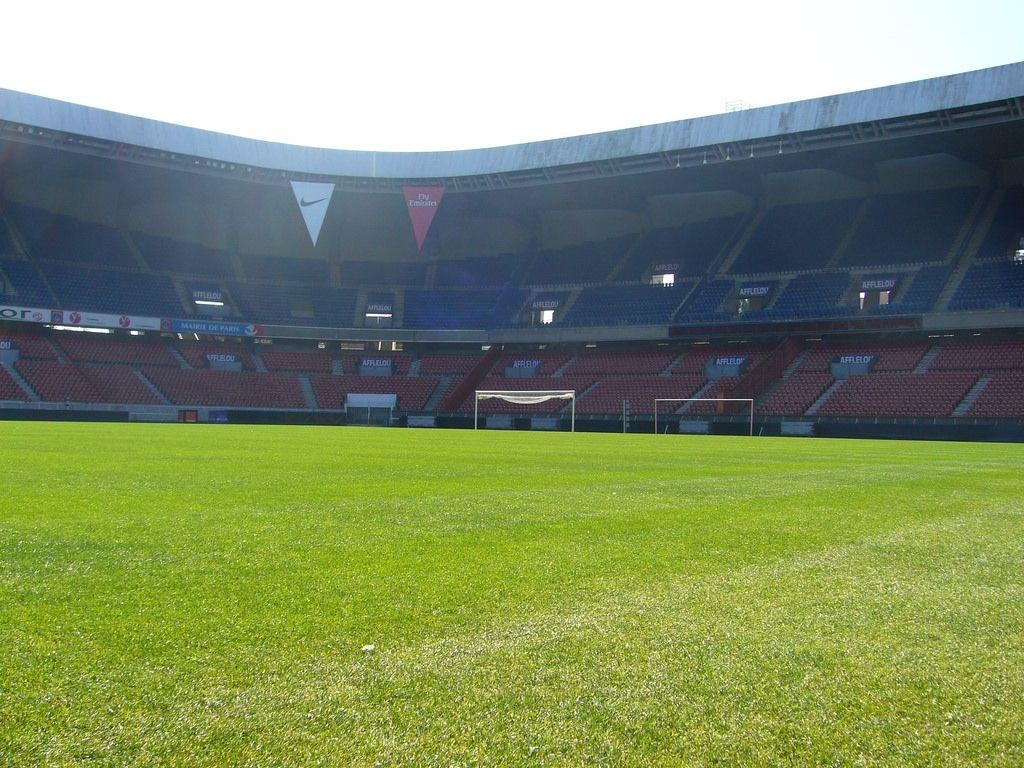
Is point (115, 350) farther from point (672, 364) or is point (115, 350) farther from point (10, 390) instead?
point (672, 364)

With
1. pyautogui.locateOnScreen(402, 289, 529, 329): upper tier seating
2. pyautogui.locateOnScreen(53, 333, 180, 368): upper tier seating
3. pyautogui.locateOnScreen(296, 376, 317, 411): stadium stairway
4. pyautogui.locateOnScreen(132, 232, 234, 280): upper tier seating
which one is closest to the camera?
pyautogui.locateOnScreen(53, 333, 180, 368): upper tier seating

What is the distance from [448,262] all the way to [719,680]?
52.4 m

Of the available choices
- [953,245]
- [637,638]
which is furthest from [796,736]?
[953,245]

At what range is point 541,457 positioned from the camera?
13.8 meters

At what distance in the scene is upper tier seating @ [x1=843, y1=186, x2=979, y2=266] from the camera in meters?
39.4

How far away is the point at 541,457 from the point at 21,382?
35.0 meters

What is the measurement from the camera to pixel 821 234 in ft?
141

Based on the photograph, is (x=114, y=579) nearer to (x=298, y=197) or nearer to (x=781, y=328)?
(x=781, y=328)

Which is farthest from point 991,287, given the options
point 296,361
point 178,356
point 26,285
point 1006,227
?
point 26,285

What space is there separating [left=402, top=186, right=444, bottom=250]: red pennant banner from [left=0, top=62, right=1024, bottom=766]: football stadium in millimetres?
209

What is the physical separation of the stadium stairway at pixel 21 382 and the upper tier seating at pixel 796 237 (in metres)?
36.9

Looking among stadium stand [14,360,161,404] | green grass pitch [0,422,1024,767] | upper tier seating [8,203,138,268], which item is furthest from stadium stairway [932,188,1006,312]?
upper tier seating [8,203,138,268]

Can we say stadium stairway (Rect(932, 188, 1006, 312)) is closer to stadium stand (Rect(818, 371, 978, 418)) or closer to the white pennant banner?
stadium stand (Rect(818, 371, 978, 418))

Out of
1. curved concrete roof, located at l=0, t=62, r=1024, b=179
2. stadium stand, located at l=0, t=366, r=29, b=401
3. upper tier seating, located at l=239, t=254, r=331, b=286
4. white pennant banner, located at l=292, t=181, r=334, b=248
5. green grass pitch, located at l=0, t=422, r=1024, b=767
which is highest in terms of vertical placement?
curved concrete roof, located at l=0, t=62, r=1024, b=179
